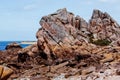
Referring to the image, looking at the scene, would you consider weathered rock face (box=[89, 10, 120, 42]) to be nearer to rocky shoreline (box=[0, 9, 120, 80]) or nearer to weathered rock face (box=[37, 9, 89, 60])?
rocky shoreline (box=[0, 9, 120, 80])

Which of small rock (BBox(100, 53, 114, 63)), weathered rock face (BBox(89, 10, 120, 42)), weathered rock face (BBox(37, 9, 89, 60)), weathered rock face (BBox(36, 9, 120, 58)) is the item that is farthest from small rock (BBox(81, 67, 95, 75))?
weathered rock face (BBox(89, 10, 120, 42))

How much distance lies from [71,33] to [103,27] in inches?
457

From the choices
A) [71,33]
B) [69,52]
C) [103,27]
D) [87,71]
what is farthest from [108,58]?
[103,27]

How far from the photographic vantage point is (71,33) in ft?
211

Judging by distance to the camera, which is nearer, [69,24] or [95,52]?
[95,52]

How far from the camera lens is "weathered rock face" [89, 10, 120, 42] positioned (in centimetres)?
7178

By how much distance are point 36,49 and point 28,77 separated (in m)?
11.5

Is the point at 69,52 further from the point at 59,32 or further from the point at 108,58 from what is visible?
the point at 108,58

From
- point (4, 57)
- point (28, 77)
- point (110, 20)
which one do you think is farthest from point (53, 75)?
point (110, 20)

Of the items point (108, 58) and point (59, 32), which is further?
point (59, 32)

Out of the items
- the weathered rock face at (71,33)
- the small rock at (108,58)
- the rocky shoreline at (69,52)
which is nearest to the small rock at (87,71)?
the rocky shoreline at (69,52)

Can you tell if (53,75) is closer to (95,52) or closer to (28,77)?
(28,77)

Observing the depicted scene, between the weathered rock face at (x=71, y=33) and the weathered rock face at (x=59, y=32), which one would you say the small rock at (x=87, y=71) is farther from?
the weathered rock face at (x=59, y=32)

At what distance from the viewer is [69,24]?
66.8 meters
